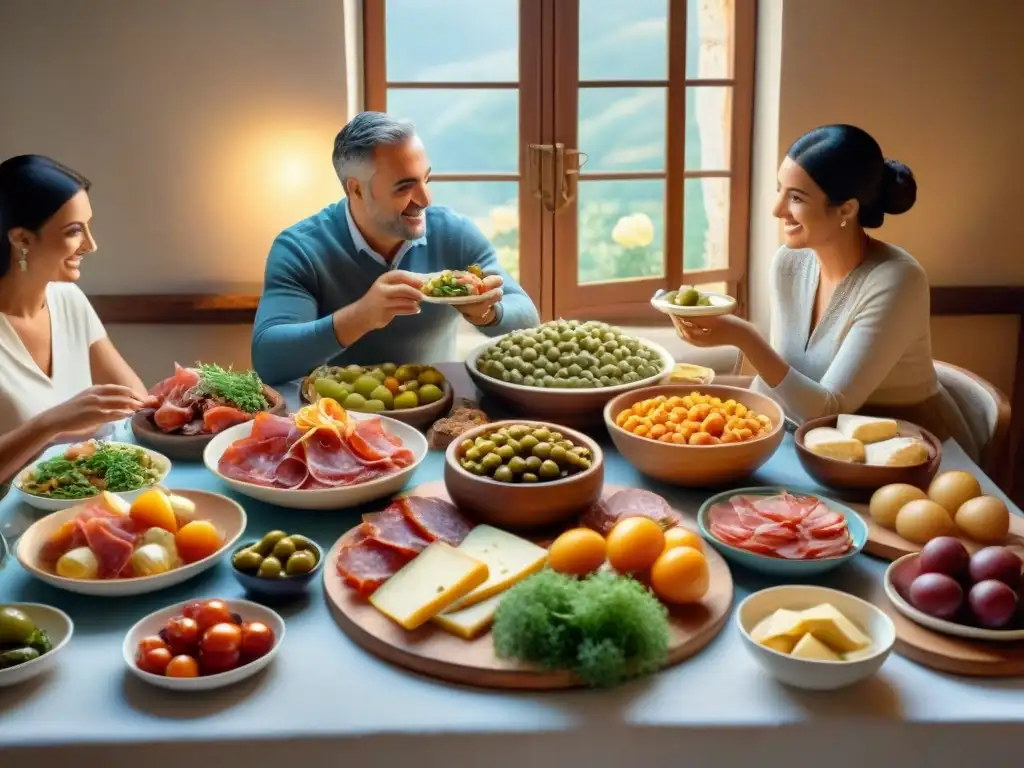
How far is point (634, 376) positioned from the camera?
7.66ft

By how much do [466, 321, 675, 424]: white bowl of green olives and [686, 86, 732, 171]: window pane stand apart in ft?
6.28

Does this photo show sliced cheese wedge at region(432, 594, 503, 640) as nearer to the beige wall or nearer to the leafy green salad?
the leafy green salad

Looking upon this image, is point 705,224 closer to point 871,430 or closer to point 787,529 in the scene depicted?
point 871,430

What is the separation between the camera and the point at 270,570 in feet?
5.16

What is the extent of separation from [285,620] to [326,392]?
871mm

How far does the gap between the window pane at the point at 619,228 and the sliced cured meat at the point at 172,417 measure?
87.8 inches

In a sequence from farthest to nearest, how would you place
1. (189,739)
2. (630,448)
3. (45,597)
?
(630,448) → (45,597) → (189,739)

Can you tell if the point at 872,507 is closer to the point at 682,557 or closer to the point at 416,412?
the point at 682,557

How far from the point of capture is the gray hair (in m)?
2.85

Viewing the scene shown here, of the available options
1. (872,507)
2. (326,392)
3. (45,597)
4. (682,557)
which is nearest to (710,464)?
(872,507)

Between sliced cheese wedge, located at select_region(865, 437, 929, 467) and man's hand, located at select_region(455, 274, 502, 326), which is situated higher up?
man's hand, located at select_region(455, 274, 502, 326)

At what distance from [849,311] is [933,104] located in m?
1.76

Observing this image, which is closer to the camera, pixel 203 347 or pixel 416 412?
pixel 416 412

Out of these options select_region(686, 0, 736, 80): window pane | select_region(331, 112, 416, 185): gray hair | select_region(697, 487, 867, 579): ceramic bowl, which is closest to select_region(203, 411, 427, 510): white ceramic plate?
select_region(697, 487, 867, 579): ceramic bowl
